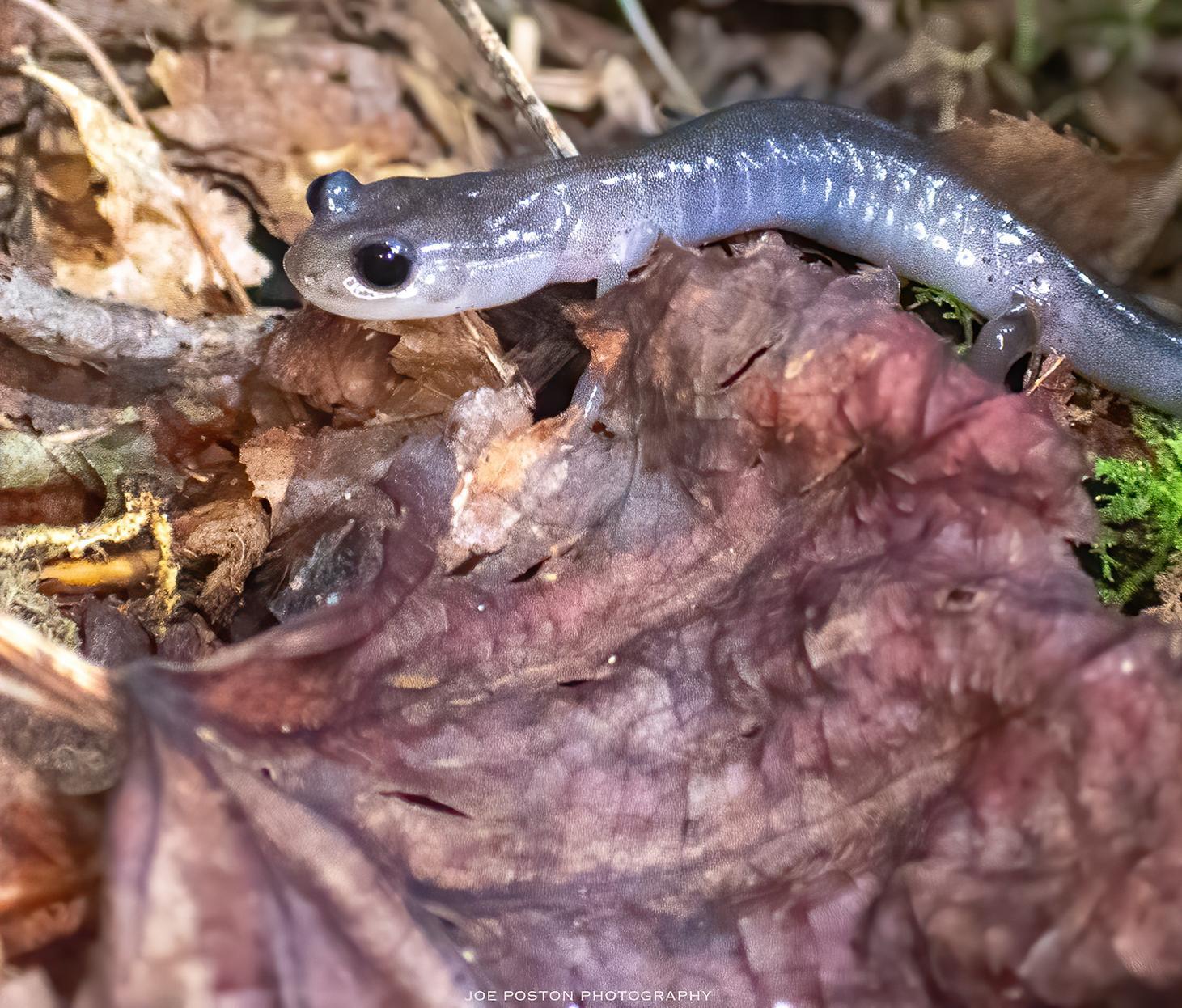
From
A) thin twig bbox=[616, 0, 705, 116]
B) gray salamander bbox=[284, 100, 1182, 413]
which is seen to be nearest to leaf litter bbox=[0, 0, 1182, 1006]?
gray salamander bbox=[284, 100, 1182, 413]

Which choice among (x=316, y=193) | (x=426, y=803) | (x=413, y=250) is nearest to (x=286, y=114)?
(x=316, y=193)

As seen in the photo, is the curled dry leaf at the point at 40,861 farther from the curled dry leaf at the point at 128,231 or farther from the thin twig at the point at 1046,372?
the thin twig at the point at 1046,372

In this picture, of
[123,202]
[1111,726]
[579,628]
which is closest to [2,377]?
[123,202]

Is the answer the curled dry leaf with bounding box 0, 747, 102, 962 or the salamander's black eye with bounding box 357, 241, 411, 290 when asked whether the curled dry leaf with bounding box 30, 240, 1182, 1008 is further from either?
the salamander's black eye with bounding box 357, 241, 411, 290

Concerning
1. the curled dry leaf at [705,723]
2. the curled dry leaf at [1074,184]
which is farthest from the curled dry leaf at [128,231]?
the curled dry leaf at [1074,184]

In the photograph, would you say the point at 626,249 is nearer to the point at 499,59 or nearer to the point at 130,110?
the point at 499,59

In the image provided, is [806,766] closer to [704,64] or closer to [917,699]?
[917,699]
